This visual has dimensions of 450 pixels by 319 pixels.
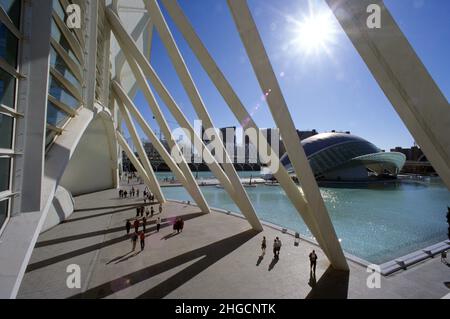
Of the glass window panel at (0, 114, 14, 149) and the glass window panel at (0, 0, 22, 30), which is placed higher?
the glass window panel at (0, 0, 22, 30)

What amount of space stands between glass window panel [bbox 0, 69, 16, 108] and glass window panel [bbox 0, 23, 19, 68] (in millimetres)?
256

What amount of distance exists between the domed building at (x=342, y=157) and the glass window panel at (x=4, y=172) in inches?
2042

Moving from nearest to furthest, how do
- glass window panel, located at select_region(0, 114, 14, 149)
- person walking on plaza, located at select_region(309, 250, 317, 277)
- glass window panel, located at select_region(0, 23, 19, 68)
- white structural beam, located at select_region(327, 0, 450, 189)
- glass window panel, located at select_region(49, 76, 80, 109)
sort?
white structural beam, located at select_region(327, 0, 450, 189)
glass window panel, located at select_region(0, 23, 19, 68)
glass window panel, located at select_region(0, 114, 14, 149)
person walking on plaza, located at select_region(309, 250, 317, 277)
glass window panel, located at select_region(49, 76, 80, 109)

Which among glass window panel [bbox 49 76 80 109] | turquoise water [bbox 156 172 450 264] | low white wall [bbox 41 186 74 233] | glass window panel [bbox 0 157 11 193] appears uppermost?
glass window panel [bbox 49 76 80 109]

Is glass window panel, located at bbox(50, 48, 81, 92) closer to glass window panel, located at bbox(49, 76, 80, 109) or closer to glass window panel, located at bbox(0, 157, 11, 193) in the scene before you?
glass window panel, located at bbox(49, 76, 80, 109)

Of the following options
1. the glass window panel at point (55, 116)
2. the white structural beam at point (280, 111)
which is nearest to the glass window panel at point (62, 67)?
the glass window panel at point (55, 116)

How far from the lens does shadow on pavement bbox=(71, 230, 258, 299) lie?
21.1 ft

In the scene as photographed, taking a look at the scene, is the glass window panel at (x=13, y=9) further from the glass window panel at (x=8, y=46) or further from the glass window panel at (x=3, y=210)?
the glass window panel at (x=3, y=210)

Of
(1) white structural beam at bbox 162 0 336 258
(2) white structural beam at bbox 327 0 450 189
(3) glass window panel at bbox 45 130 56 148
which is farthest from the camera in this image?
(1) white structural beam at bbox 162 0 336 258

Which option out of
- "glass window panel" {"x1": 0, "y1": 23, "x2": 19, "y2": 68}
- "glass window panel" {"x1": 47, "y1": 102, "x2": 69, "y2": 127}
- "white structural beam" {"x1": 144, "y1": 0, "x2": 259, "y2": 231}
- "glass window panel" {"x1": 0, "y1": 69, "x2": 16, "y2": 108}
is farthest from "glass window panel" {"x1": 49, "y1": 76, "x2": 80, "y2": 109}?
"white structural beam" {"x1": 144, "y1": 0, "x2": 259, "y2": 231}

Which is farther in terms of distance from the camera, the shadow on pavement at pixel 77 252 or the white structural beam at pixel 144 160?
the white structural beam at pixel 144 160

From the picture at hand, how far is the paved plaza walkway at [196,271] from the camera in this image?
21.4 feet

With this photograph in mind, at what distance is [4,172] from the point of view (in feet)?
15.4
